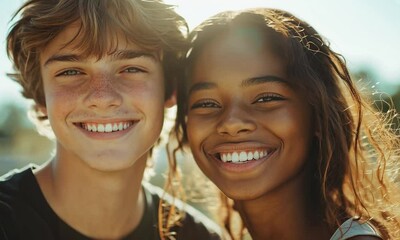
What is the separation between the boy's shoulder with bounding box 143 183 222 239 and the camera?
3711 millimetres

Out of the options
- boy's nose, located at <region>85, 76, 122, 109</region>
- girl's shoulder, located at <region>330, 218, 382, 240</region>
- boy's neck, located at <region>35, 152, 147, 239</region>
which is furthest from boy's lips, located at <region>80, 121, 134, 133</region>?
girl's shoulder, located at <region>330, 218, 382, 240</region>

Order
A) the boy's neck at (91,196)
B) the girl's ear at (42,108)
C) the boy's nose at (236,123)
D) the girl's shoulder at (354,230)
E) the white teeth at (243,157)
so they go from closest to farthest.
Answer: the girl's shoulder at (354,230) < the boy's nose at (236,123) < the white teeth at (243,157) < the boy's neck at (91,196) < the girl's ear at (42,108)

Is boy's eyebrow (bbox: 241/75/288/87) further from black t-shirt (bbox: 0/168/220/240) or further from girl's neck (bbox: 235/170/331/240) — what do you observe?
black t-shirt (bbox: 0/168/220/240)

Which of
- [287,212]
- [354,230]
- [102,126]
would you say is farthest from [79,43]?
[354,230]

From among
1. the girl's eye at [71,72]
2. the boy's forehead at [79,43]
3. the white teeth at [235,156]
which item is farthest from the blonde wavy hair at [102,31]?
the white teeth at [235,156]

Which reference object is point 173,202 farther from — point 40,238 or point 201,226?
point 40,238

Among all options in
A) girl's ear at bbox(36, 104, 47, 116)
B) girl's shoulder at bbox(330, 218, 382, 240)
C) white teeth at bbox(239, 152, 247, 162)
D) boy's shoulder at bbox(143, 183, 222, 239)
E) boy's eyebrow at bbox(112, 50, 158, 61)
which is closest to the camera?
girl's shoulder at bbox(330, 218, 382, 240)

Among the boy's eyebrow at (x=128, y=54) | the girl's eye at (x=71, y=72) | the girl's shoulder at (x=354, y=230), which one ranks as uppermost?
the boy's eyebrow at (x=128, y=54)

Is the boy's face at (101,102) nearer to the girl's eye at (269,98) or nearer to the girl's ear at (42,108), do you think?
the girl's ear at (42,108)

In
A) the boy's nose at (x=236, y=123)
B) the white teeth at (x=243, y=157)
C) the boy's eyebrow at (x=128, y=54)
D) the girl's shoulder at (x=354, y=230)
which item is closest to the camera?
the girl's shoulder at (x=354, y=230)

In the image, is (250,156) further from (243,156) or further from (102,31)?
(102,31)

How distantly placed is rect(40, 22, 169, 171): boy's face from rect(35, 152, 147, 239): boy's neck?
185mm

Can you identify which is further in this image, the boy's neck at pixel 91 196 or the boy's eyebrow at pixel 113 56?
the boy's neck at pixel 91 196

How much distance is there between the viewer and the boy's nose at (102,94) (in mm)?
3217
